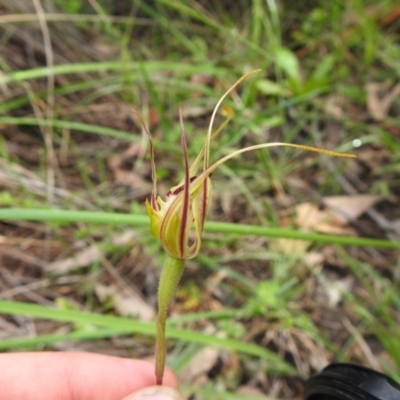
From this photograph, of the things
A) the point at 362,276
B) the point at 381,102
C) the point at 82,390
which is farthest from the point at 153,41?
the point at 82,390

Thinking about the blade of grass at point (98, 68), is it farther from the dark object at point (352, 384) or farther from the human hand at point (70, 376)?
the dark object at point (352, 384)

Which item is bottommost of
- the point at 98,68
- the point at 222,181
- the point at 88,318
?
the point at 88,318

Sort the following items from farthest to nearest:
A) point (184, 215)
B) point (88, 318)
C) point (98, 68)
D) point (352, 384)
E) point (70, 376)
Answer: point (98, 68)
point (70, 376)
point (88, 318)
point (352, 384)
point (184, 215)

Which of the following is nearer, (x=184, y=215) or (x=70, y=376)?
(x=184, y=215)

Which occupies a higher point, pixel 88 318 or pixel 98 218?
pixel 98 218

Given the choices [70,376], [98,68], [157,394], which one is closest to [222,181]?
[98,68]

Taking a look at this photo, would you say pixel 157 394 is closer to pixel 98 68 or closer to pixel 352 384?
pixel 352 384

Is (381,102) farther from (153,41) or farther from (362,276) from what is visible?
(153,41)
